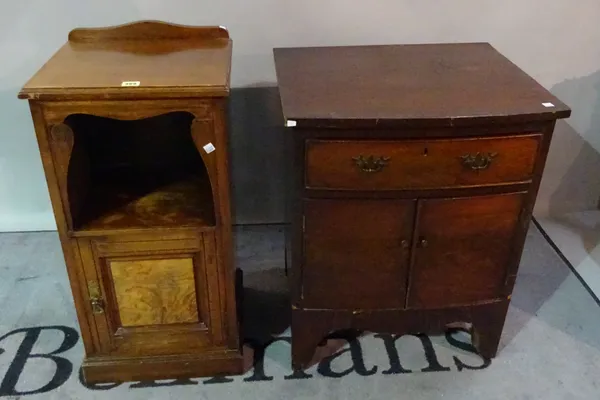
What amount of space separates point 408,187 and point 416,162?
0.06 metres

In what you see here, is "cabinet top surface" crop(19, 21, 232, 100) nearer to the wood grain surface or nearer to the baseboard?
the wood grain surface

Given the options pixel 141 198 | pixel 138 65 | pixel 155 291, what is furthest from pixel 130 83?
pixel 155 291

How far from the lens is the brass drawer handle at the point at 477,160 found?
1.27 m

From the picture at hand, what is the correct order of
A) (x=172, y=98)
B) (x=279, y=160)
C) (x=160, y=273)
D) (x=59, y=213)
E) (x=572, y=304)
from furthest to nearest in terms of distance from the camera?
(x=279, y=160) → (x=572, y=304) → (x=160, y=273) → (x=59, y=213) → (x=172, y=98)

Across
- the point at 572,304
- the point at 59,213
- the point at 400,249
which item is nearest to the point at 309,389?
the point at 400,249

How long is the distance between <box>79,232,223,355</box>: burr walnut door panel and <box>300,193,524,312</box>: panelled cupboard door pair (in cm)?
25

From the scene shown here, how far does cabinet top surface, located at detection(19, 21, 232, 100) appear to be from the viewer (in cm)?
117

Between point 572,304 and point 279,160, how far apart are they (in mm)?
1028

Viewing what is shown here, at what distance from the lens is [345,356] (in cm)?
160

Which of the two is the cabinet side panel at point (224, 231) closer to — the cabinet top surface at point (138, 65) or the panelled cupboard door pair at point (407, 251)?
the cabinet top surface at point (138, 65)

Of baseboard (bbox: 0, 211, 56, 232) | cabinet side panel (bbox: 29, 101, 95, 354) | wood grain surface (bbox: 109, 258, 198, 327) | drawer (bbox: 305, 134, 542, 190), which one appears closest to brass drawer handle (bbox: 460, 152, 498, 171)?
drawer (bbox: 305, 134, 542, 190)

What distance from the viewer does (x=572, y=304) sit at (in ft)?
5.87

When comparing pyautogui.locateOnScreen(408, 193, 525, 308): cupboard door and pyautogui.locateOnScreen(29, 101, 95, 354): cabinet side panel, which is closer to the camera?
pyautogui.locateOnScreen(29, 101, 95, 354): cabinet side panel

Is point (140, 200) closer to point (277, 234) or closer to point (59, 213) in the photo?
point (59, 213)
